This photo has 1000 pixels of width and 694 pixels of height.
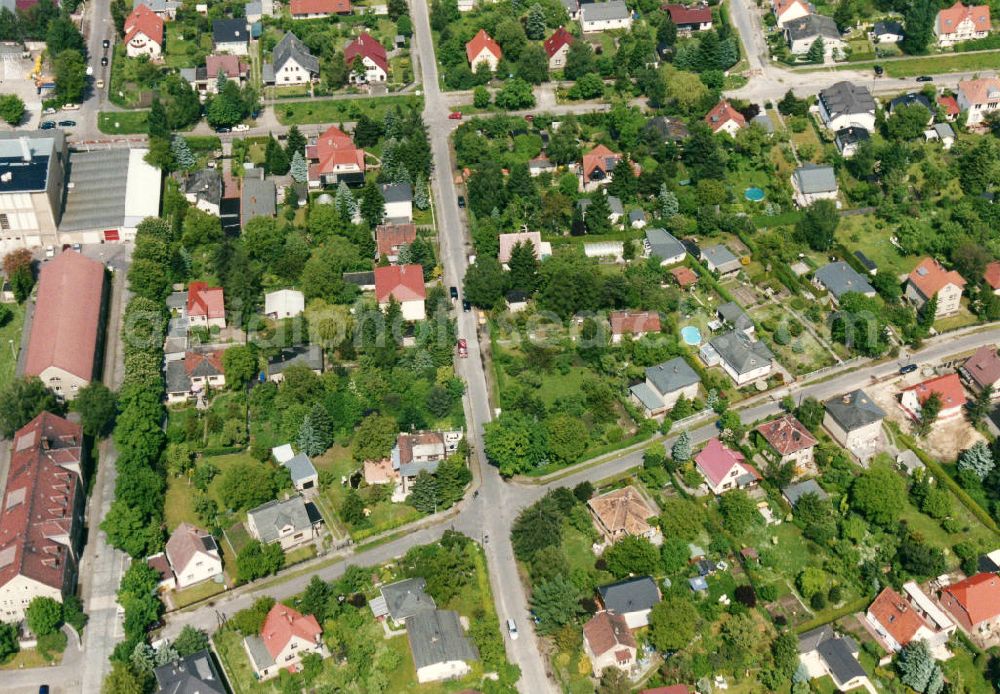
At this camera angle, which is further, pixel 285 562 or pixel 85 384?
pixel 85 384

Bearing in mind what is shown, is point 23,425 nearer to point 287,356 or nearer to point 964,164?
point 287,356

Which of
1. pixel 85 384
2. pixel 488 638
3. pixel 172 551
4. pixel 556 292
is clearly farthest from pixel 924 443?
pixel 85 384

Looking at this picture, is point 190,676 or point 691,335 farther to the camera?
point 691,335

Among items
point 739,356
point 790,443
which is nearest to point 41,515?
point 790,443

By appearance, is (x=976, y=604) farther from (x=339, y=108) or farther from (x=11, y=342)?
(x=339, y=108)

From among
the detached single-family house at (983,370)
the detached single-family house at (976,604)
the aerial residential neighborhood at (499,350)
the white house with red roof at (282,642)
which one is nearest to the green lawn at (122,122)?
the aerial residential neighborhood at (499,350)

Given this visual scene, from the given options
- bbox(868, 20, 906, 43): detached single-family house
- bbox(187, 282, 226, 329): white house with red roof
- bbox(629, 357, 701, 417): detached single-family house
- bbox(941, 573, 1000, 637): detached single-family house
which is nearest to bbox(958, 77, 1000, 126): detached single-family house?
bbox(868, 20, 906, 43): detached single-family house
